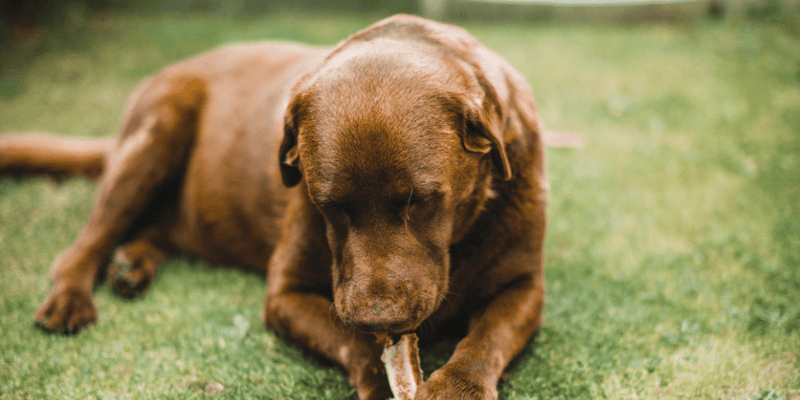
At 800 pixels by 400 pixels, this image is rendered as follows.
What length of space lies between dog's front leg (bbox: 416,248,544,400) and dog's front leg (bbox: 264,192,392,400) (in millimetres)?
281

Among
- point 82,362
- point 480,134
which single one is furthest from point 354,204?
point 82,362

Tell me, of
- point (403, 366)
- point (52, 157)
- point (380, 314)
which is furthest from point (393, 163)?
point (52, 157)

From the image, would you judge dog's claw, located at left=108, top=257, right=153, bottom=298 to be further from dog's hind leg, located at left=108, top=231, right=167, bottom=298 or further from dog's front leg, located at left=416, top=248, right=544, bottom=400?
dog's front leg, located at left=416, top=248, right=544, bottom=400

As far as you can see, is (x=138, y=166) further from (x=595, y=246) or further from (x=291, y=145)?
(x=595, y=246)

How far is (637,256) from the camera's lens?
353 centimetres

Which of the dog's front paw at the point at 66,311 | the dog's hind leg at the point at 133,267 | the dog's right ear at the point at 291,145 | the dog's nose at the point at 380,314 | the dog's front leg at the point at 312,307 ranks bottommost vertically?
the dog's hind leg at the point at 133,267

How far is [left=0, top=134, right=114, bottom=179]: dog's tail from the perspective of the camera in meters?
4.35

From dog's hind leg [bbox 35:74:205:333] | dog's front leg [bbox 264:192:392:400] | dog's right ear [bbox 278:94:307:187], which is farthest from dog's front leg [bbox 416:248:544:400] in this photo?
dog's hind leg [bbox 35:74:205:333]

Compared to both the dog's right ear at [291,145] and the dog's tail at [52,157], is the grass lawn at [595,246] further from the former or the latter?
Result: the dog's right ear at [291,145]

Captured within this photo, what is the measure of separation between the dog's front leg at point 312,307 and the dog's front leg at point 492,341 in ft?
0.92

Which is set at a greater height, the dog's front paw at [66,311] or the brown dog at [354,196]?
the brown dog at [354,196]

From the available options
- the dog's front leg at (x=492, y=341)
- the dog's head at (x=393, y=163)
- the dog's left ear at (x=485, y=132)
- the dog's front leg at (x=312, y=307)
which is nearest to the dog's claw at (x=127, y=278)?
the dog's front leg at (x=312, y=307)

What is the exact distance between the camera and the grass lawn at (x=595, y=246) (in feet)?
8.11

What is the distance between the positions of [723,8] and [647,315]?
20.4 feet
